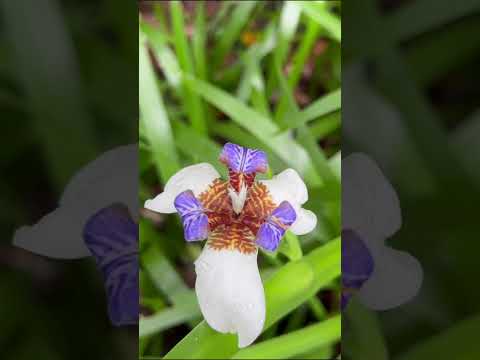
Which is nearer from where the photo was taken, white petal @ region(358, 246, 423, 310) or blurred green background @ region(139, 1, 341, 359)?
white petal @ region(358, 246, 423, 310)

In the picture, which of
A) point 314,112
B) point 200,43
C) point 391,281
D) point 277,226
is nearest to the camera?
point 391,281

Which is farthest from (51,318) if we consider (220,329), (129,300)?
(220,329)

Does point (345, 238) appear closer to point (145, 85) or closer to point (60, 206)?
point (60, 206)

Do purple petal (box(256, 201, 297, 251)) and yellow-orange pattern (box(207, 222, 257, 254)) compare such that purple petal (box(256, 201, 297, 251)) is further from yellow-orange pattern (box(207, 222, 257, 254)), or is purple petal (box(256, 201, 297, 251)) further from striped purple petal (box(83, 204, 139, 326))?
striped purple petal (box(83, 204, 139, 326))

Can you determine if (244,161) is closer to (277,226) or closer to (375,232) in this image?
(277,226)

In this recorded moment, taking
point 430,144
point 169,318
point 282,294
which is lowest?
point 169,318

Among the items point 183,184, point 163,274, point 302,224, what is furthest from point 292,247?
point 163,274

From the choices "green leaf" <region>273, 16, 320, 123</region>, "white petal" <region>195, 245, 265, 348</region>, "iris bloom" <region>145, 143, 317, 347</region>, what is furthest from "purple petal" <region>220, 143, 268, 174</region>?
"green leaf" <region>273, 16, 320, 123</region>
